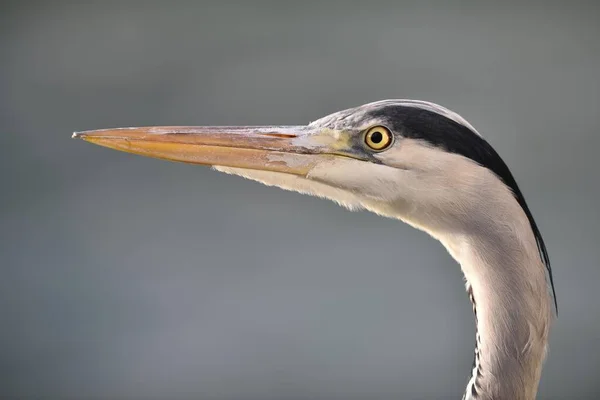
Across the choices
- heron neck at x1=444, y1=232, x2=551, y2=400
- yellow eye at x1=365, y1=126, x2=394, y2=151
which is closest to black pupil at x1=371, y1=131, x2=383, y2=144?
yellow eye at x1=365, y1=126, x2=394, y2=151

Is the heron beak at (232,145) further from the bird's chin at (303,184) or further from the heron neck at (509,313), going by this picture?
the heron neck at (509,313)

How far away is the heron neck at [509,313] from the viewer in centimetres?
85

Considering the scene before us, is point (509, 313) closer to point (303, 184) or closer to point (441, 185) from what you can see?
point (441, 185)

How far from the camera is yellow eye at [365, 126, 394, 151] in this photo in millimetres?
908

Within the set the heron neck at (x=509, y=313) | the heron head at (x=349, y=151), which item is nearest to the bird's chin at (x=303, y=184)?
the heron head at (x=349, y=151)

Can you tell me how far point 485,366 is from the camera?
34.3 inches

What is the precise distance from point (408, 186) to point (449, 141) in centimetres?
7

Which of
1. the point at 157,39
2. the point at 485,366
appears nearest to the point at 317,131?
the point at 485,366

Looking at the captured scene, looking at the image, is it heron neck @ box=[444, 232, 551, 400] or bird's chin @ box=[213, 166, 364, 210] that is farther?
bird's chin @ box=[213, 166, 364, 210]

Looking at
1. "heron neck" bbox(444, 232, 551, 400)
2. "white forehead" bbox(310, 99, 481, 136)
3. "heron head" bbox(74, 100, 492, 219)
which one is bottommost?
"heron neck" bbox(444, 232, 551, 400)

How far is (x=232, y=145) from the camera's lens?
3.17 feet

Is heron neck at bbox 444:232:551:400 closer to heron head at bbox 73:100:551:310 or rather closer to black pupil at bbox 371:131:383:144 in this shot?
heron head at bbox 73:100:551:310

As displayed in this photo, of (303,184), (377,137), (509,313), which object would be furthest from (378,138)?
(509,313)

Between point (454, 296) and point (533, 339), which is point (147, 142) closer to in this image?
point (533, 339)
